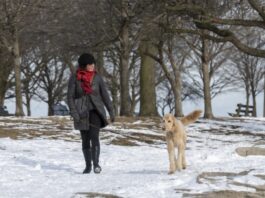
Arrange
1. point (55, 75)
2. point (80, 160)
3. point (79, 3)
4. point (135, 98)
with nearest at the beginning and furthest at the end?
1. point (80, 160)
2. point (79, 3)
3. point (55, 75)
4. point (135, 98)

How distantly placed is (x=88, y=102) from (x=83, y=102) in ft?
0.29

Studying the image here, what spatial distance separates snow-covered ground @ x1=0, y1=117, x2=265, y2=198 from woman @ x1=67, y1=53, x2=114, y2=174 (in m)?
0.59

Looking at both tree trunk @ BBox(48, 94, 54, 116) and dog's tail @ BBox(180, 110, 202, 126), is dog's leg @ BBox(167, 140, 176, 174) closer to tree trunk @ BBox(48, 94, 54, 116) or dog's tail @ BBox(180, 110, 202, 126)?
dog's tail @ BBox(180, 110, 202, 126)

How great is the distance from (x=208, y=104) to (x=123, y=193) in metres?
17.6

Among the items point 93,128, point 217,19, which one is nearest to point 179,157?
point 93,128

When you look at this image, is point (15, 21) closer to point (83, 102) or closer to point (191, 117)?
point (83, 102)

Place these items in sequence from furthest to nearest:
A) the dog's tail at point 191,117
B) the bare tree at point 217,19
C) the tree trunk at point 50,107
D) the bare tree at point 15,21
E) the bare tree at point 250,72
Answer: the bare tree at point 250,72 → the tree trunk at point 50,107 → the bare tree at point 15,21 → the bare tree at point 217,19 → the dog's tail at point 191,117

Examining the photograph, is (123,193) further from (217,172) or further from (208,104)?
(208,104)

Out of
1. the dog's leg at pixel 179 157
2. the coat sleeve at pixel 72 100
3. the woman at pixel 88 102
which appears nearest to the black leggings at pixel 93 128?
the woman at pixel 88 102

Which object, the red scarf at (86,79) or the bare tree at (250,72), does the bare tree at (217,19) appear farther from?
the bare tree at (250,72)

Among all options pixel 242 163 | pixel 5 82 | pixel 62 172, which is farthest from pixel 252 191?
pixel 5 82

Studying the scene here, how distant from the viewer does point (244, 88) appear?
158ft

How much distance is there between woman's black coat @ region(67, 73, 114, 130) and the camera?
980cm

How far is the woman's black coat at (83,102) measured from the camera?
32.2ft
